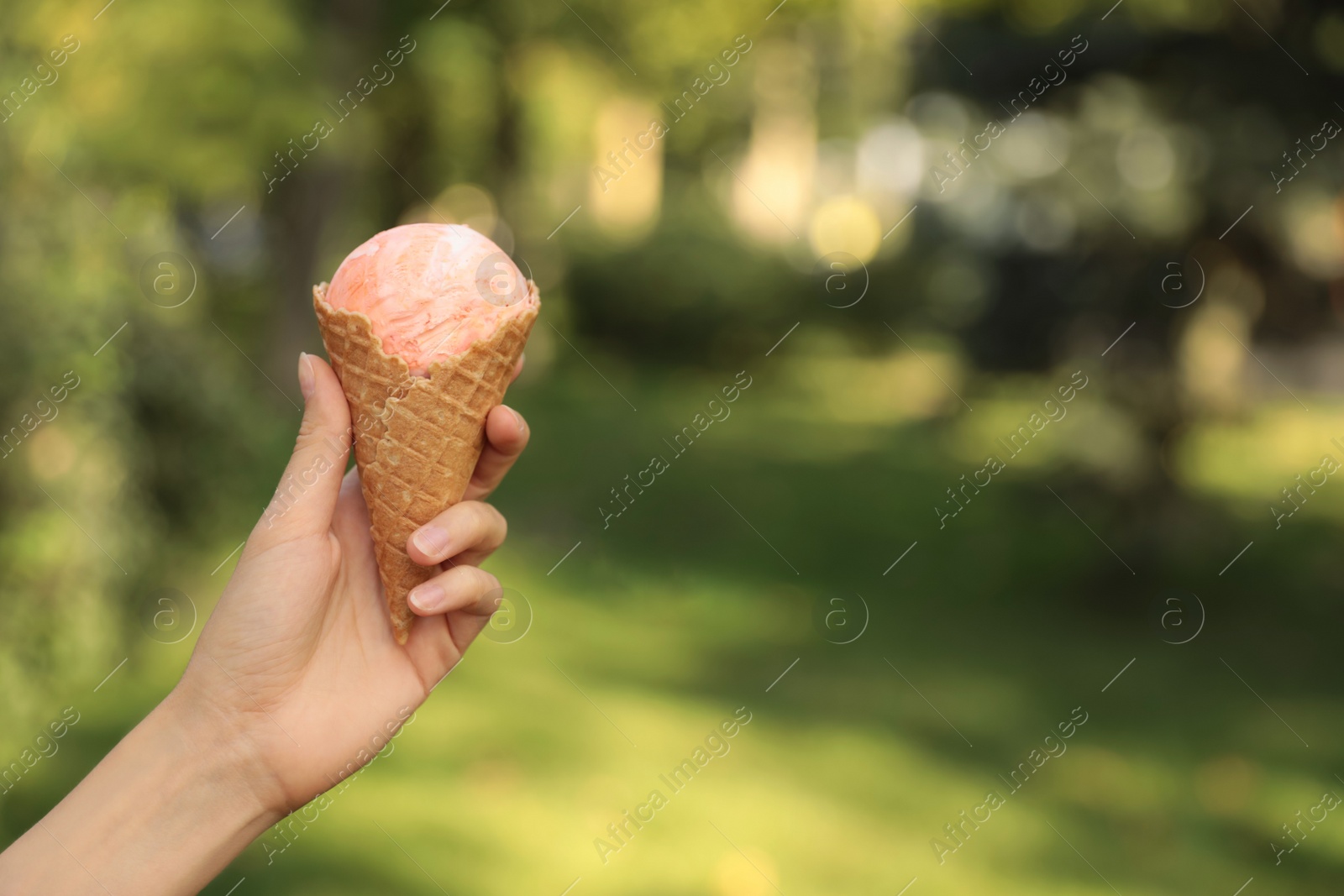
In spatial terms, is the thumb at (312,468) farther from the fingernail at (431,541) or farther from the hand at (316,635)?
the fingernail at (431,541)

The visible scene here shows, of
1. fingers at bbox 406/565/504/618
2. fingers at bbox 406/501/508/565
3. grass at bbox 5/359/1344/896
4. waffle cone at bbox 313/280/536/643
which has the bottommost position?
grass at bbox 5/359/1344/896

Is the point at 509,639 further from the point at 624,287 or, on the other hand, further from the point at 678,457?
the point at 624,287

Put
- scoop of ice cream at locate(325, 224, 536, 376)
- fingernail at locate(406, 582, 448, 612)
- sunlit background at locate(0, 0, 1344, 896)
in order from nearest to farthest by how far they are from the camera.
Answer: fingernail at locate(406, 582, 448, 612), scoop of ice cream at locate(325, 224, 536, 376), sunlit background at locate(0, 0, 1344, 896)

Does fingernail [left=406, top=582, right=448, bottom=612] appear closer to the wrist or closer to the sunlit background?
the wrist

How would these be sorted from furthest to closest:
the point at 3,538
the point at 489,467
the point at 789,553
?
the point at 789,553
the point at 3,538
the point at 489,467

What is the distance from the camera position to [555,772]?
5617 millimetres

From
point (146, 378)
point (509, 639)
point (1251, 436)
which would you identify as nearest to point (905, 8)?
point (1251, 436)

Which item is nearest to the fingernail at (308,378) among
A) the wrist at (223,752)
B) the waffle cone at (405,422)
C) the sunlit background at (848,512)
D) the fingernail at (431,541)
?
the waffle cone at (405,422)

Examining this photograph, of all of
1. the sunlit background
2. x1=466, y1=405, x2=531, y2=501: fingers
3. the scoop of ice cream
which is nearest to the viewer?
the scoop of ice cream

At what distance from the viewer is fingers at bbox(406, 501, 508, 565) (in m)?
2.54

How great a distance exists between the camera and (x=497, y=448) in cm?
285


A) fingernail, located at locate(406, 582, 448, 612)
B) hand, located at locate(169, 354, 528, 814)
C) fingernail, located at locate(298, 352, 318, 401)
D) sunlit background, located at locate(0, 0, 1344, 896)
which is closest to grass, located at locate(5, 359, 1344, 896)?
sunlit background, located at locate(0, 0, 1344, 896)

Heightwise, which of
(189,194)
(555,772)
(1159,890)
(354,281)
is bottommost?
(1159,890)

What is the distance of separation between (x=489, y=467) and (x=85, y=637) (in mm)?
2778
